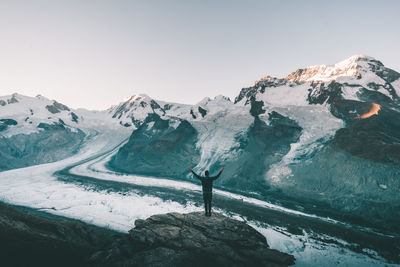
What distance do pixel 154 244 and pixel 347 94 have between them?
51.8m

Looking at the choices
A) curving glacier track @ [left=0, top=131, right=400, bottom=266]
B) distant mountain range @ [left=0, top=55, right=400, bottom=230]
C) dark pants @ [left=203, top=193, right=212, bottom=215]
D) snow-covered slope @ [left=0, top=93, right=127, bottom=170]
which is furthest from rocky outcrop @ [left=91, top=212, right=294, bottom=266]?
snow-covered slope @ [left=0, top=93, right=127, bottom=170]

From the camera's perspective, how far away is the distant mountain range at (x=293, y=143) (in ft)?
94.6

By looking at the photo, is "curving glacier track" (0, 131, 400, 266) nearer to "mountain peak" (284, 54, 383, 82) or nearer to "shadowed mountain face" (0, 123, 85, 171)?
"shadowed mountain face" (0, 123, 85, 171)

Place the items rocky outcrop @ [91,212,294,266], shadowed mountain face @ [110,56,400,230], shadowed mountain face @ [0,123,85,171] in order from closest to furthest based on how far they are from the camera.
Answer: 1. rocky outcrop @ [91,212,294,266]
2. shadowed mountain face @ [110,56,400,230]
3. shadowed mountain face @ [0,123,85,171]

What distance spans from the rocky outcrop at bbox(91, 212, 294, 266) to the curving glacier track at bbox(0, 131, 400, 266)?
380cm

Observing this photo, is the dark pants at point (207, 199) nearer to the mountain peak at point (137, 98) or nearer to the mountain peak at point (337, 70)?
the mountain peak at point (337, 70)

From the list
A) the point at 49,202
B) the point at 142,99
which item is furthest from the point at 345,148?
the point at 142,99

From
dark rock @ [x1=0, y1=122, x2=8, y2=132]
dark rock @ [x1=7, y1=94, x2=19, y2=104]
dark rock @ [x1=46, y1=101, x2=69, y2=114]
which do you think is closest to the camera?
dark rock @ [x1=0, y1=122, x2=8, y2=132]

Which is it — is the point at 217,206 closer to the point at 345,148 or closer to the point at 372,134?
the point at 345,148

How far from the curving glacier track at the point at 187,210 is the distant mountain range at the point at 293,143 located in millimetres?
5116

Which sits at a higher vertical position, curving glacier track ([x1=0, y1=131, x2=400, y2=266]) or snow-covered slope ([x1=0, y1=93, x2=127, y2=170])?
snow-covered slope ([x1=0, y1=93, x2=127, y2=170])

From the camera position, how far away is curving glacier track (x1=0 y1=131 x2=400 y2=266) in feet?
50.8

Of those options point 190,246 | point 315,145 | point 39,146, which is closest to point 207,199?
point 190,246

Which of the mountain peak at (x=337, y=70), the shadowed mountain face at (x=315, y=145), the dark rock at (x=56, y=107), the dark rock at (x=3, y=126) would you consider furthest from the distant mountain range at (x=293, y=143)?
the dark rock at (x=56, y=107)
